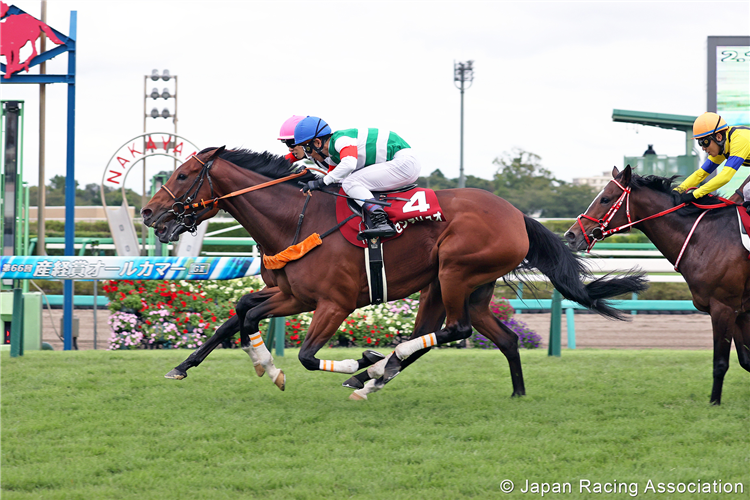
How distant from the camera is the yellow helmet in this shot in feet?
15.4

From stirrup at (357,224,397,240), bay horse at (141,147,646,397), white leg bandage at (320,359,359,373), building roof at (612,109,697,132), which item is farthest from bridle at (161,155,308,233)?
building roof at (612,109,697,132)

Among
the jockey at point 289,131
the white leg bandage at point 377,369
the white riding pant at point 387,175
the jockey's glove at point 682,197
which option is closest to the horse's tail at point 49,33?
the jockey at point 289,131

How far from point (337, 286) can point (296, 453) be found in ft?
3.97

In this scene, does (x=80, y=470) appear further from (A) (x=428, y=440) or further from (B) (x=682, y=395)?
(B) (x=682, y=395)

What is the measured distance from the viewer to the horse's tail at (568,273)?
507cm

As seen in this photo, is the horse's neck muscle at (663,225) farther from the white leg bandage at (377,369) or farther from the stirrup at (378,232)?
the white leg bandage at (377,369)

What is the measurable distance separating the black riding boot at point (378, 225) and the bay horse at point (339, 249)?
0.15 meters

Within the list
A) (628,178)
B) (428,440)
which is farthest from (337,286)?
(628,178)

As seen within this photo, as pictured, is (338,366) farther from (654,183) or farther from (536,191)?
(536,191)

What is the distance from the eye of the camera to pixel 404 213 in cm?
458

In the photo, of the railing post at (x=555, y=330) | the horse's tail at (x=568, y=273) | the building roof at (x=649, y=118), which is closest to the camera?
the horse's tail at (x=568, y=273)

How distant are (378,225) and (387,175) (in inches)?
15.9

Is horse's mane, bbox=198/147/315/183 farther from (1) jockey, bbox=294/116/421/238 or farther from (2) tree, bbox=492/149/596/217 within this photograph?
(2) tree, bbox=492/149/596/217

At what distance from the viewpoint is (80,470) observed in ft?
10.8
